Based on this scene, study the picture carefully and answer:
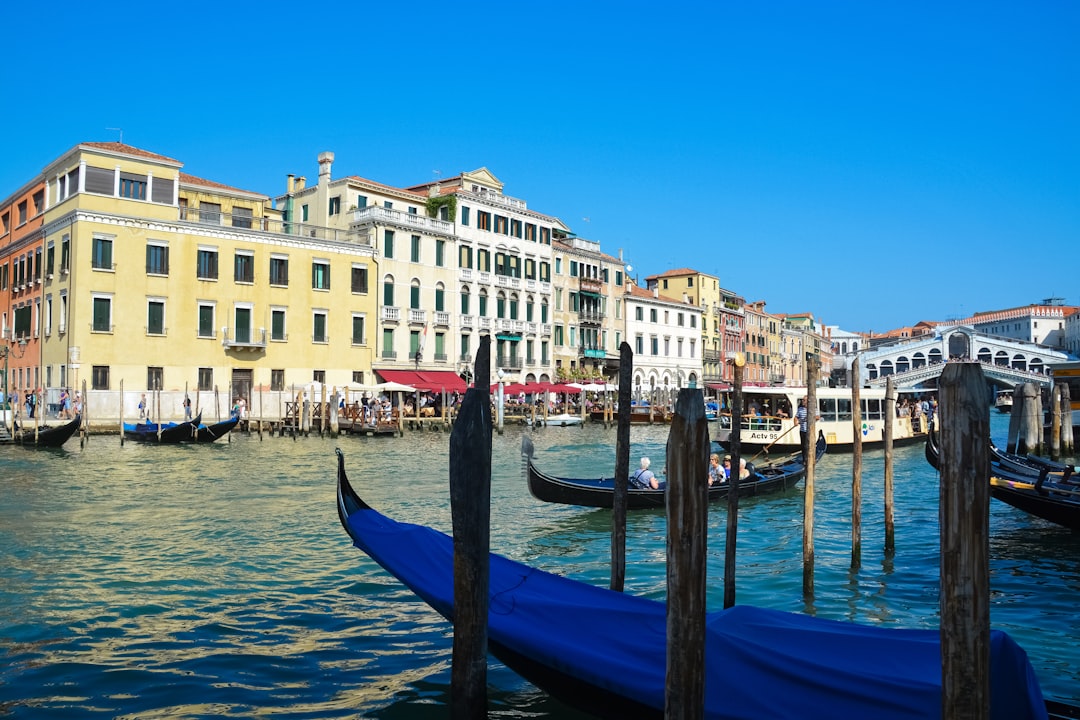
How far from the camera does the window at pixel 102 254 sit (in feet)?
74.3

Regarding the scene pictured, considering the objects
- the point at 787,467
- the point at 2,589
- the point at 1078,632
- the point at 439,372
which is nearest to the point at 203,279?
the point at 439,372

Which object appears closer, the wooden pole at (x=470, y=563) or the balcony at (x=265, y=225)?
the wooden pole at (x=470, y=563)

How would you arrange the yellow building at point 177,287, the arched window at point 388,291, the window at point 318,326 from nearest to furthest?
the yellow building at point 177,287, the window at point 318,326, the arched window at point 388,291

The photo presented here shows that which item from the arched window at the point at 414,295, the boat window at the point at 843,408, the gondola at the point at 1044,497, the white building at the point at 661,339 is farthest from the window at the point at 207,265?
the gondola at the point at 1044,497

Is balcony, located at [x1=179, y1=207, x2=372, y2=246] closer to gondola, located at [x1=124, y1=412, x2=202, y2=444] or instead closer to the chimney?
the chimney

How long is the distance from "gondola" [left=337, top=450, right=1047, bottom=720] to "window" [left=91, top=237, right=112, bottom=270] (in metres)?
21.2

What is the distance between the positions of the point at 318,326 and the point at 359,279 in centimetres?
220

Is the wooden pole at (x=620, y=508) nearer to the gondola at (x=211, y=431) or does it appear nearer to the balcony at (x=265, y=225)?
the gondola at (x=211, y=431)

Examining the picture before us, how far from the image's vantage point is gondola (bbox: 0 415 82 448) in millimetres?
17688

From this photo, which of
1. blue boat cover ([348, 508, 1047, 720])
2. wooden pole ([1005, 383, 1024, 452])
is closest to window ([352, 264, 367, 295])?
wooden pole ([1005, 383, 1024, 452])

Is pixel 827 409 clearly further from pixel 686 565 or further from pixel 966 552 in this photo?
pixel 966 552

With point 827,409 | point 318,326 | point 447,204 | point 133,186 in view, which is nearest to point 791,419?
point 827,409

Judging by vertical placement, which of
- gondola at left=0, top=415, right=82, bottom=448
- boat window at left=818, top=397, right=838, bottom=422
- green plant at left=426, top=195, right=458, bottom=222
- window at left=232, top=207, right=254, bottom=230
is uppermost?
green plant at left=426, top=195, right=458, bottom=222

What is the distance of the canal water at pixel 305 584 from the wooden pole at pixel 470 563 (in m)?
0.68
